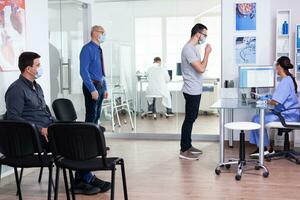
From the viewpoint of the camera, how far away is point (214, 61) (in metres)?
6.35

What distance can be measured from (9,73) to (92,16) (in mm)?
2761

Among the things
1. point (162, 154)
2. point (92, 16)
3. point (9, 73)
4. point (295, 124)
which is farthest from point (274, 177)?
point (92, 16)

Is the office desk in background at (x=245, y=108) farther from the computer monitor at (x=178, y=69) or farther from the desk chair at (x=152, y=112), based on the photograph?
the desk chair at (x=152, y=112)

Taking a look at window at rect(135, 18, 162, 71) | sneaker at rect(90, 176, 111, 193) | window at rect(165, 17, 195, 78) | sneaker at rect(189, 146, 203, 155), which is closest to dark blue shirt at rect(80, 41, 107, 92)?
sneaker at rect(90, 176, 111, 193)

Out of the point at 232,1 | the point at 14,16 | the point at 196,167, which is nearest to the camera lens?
the point at 14,16

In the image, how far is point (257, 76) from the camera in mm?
5586

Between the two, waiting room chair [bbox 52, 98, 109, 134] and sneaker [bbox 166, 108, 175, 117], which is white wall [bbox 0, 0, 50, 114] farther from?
sneaker [bbox 166, 108, 175, 117]

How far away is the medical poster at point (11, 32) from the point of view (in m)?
4.15

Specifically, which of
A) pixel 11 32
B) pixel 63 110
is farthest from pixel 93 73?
pixel 11 32

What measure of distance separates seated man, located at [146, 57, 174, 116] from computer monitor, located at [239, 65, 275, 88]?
1353mm

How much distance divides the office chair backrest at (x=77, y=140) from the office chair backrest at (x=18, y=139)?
19cm

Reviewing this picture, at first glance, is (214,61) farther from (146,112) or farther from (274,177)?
(274,177)

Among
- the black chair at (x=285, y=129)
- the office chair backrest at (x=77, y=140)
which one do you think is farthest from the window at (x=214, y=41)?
the office chair backrest at (x=77, y=140)

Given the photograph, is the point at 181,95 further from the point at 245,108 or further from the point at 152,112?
the point at 245,108
